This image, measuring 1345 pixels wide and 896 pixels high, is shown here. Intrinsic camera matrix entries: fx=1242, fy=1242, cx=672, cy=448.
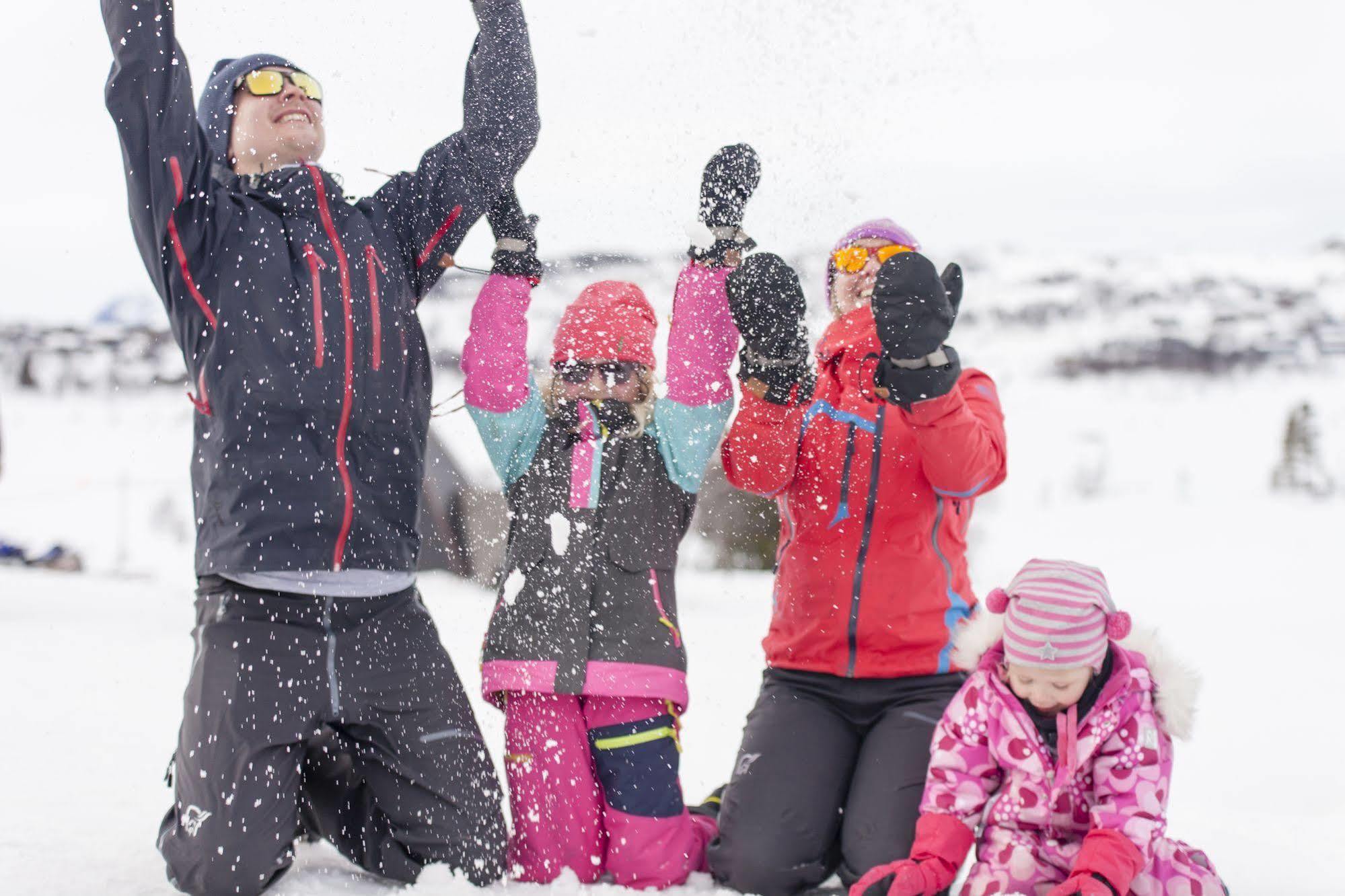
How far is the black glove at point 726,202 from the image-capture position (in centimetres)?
376

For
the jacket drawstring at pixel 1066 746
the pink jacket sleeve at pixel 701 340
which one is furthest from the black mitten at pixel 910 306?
the jacket drawstring at pixel 1066 746

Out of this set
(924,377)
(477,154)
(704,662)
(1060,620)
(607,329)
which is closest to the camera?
(1060,620)

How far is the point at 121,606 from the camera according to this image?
30.3ft

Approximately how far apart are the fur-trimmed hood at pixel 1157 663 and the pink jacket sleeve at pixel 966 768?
0.11m

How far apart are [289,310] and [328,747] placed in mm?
1273

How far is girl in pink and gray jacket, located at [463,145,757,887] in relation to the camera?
3.66 meters

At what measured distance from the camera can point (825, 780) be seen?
3.76 m

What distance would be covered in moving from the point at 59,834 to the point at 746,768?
7.03 feet

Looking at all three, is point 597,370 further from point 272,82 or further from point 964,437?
point 272,82

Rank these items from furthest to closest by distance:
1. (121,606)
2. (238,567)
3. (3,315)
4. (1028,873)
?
(3,315) < (121,606) < (238,567) < (1028,873)

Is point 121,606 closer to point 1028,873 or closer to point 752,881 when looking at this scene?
point 752,881

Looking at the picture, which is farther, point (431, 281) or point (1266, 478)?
point (1266, 478)

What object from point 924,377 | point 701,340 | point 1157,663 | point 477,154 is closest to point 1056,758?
point 1157,663

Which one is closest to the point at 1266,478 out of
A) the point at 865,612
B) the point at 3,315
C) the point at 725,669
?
the point at 725,669
